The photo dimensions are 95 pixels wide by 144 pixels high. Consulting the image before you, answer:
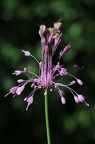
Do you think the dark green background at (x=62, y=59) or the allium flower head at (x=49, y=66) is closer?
the allium flower head at (x=49, y=66)

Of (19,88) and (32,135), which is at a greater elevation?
(32,135)

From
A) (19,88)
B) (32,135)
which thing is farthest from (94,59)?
(19,88)

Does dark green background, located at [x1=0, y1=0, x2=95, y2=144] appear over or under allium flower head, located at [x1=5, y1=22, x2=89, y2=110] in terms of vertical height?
over

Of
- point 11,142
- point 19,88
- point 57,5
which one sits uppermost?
point 57,5

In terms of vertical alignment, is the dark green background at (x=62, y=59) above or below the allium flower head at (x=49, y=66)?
above

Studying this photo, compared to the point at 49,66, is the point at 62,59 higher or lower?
higher

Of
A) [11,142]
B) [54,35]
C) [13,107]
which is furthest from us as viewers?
[11,142]

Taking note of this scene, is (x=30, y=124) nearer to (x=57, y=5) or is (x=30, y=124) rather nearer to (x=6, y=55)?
(x=6, y=55)

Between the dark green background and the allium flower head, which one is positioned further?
the dark green background
